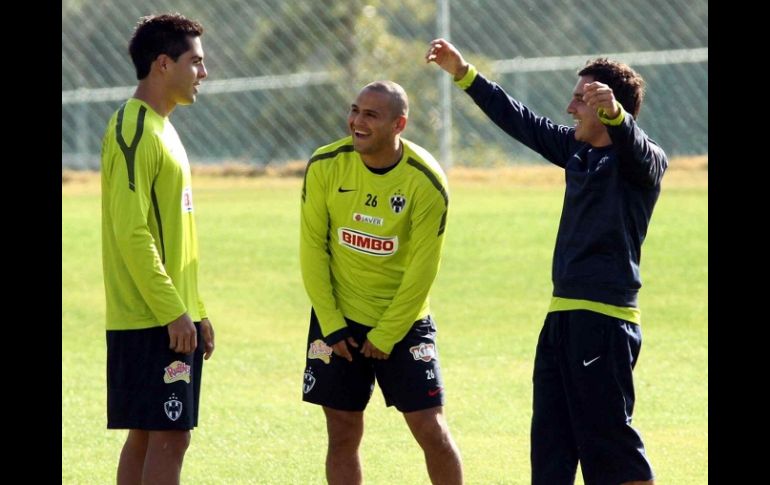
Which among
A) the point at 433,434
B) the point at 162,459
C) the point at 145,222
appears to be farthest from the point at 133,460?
the point at 433,434

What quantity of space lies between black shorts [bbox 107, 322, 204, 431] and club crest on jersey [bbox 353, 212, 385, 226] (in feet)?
3.40

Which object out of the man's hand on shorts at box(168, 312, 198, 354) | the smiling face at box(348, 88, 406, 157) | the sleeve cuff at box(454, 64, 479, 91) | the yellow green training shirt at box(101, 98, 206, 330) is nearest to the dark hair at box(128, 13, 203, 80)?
the yellow green training shirt at box(101, 98, 206, 330)

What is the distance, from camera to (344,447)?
5801 mm

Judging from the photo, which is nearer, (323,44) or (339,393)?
(339,393)

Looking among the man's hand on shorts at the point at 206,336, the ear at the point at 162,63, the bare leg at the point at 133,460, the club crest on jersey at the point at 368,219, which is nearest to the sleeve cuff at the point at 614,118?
the club crest on jersey at the point at 368,219

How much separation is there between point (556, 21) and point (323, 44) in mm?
3238

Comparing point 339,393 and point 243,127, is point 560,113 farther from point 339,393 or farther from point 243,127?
point 339,393

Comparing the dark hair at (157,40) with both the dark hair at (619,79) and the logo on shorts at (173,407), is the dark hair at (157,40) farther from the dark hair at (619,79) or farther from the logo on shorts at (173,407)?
the dark hair at (619,79)

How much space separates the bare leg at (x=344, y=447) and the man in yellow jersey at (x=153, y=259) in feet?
2.44

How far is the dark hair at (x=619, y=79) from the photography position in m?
5.26

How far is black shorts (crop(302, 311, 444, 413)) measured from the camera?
570cm

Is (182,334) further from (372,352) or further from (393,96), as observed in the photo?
(393,96)
